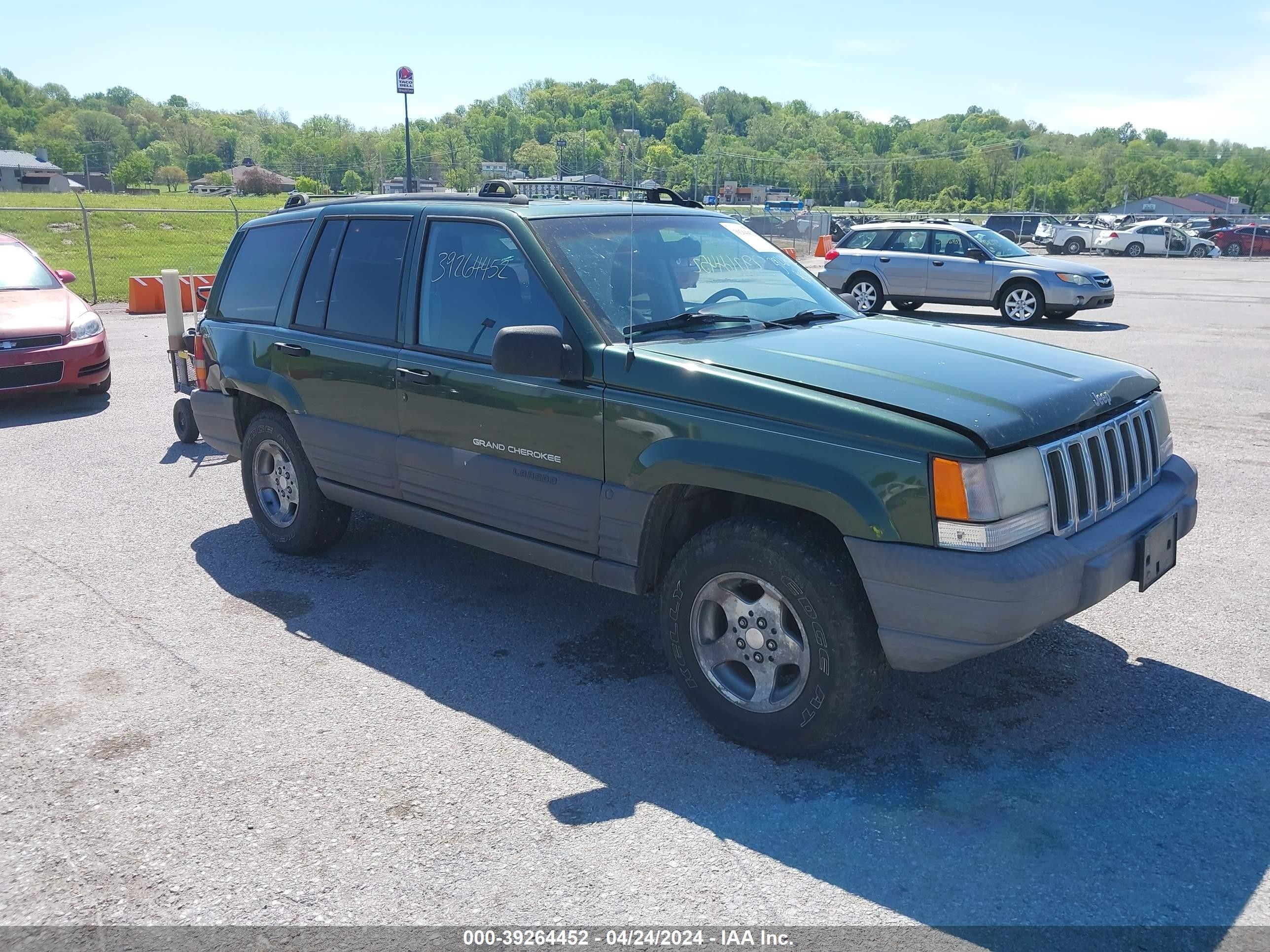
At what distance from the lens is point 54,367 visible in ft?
31.9

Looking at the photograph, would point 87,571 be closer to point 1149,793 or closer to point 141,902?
point 141,902

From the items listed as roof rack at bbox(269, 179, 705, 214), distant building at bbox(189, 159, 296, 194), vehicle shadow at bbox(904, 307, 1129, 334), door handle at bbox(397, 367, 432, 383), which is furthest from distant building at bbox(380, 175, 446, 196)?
distant building at bbox(189, 159, 296, 194)

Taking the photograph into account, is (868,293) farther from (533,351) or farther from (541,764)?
(541,764)

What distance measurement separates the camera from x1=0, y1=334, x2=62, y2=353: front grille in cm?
952

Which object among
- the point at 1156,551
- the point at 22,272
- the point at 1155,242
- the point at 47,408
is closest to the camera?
the point at 1156,551

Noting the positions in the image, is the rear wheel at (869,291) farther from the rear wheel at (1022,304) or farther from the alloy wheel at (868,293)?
the rear wheel at (1022,304)

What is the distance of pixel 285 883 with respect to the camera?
3006 mm

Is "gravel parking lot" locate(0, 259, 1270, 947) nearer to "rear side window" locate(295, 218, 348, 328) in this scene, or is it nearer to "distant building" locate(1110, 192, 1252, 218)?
"rear side window" locate(295, 218, 348, 328)

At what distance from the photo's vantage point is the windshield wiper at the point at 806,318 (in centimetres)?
451

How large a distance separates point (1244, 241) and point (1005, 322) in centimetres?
3253

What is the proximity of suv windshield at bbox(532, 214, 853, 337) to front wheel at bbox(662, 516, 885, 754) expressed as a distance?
1.07 metres

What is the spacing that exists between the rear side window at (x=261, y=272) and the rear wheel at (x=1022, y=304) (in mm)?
14117

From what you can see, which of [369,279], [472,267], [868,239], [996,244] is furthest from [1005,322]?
[472,267]

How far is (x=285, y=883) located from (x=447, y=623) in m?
2.01
